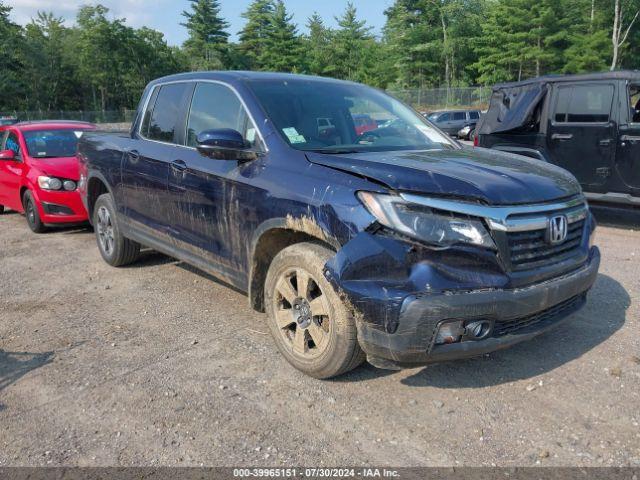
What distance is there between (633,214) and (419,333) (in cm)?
758

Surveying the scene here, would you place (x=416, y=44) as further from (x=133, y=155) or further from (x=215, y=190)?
(x=215, y=190)

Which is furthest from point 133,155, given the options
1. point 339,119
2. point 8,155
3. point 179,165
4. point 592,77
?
point 592,77

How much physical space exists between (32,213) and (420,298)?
7162 mm

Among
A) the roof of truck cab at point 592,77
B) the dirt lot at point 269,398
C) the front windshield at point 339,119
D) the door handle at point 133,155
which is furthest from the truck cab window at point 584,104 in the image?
the door handle at point 133,155

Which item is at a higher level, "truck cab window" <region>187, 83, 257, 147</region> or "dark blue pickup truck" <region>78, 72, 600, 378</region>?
"truck cab window" <region>187, 83, 257, 147</region>

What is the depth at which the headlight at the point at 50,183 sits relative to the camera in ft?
25.1

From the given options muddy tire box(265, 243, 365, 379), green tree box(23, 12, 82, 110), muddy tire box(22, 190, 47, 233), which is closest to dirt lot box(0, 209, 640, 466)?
muddy tire box(265, 243, 365, 379)

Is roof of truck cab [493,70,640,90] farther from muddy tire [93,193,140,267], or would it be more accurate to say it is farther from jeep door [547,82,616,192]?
muddy tire [93,193,140,267]

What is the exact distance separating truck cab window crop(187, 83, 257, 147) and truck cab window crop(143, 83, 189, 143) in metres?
0.24

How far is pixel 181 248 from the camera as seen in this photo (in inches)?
184

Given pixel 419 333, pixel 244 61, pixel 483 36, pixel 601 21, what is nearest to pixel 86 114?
pixel 244 61

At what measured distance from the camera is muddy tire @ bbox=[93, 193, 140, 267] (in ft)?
19.1

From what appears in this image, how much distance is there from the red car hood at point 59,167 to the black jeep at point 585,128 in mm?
6253

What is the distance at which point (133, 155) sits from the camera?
518 centimetres
